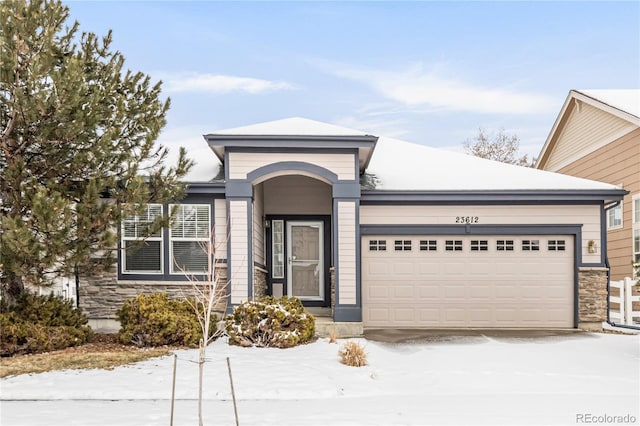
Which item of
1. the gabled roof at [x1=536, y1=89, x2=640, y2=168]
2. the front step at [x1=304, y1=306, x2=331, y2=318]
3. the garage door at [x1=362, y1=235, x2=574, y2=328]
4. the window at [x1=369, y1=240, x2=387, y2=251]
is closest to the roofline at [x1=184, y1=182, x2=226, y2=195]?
the garage door at [x1=362, y1=235, x2=574, y2=328]

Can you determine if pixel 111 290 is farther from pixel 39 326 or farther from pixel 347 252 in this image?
pixel 347 252

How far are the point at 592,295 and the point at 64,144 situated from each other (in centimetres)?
1093

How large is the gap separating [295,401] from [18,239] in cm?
461

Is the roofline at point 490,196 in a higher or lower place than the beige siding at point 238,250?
higher

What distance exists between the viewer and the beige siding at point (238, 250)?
1106 centimetres

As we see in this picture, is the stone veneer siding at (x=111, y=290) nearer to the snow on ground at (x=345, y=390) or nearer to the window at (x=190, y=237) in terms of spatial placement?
the window at (x=190, y=237)

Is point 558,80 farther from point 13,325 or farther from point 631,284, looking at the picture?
point 13,325

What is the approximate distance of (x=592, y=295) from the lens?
39.7ft

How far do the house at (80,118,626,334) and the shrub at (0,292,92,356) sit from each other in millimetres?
1907

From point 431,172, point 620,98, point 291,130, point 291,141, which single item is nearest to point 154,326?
point 291,141

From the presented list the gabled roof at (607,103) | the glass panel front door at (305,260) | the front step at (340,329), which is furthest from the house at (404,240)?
the gabled roof at (607,103)

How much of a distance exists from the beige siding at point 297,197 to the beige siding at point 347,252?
8.13ft

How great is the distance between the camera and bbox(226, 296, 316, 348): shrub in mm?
9445

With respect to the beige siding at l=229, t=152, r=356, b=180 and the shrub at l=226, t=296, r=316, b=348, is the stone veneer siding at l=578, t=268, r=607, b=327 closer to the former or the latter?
the beige siding at l=229, t=152, r=356, b=180
